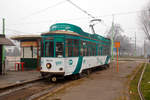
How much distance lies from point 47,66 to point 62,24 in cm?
306

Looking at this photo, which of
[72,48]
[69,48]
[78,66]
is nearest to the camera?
[69,48]

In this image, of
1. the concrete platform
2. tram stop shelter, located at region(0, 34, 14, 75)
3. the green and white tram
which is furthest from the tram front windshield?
tram stop shelter, located at region(0, 34, 14, 75)

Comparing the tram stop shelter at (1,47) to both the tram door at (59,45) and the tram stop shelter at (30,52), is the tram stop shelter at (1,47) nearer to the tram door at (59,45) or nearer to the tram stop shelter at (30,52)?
the tram stop shelter at (30,52)

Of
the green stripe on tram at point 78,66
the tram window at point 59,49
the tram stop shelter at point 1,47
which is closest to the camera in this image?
the tram window at point 59,49

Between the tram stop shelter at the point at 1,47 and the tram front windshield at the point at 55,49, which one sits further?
the tram stop shelter at the point at 1,47

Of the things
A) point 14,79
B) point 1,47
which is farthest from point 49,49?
point 1,47

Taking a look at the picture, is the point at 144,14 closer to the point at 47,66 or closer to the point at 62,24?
the point at 62,24

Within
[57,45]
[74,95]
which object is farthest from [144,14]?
[74,95]

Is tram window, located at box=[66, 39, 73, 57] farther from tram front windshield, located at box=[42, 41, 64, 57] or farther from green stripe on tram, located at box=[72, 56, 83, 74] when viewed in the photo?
green stripe on tram, located at box=[72, 56, 83, 74]

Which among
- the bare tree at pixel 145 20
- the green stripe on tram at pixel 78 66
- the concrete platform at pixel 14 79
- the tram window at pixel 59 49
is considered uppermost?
the bare tree at pixel 145 20

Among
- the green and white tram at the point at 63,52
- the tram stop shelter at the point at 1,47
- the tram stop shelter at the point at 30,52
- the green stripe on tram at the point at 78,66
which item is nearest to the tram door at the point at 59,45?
the green and white tram at the point at 63,52

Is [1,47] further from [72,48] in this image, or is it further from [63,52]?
[72,48]

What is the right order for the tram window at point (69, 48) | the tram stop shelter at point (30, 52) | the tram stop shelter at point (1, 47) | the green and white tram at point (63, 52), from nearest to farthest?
the green and white tram at point (63, 52), the tram window at point (69, 48), the tram stop shelter at point (1, 47), the tram stop shelter at point (30, 52)

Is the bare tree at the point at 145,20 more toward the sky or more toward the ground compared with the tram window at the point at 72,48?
more toward the sky
